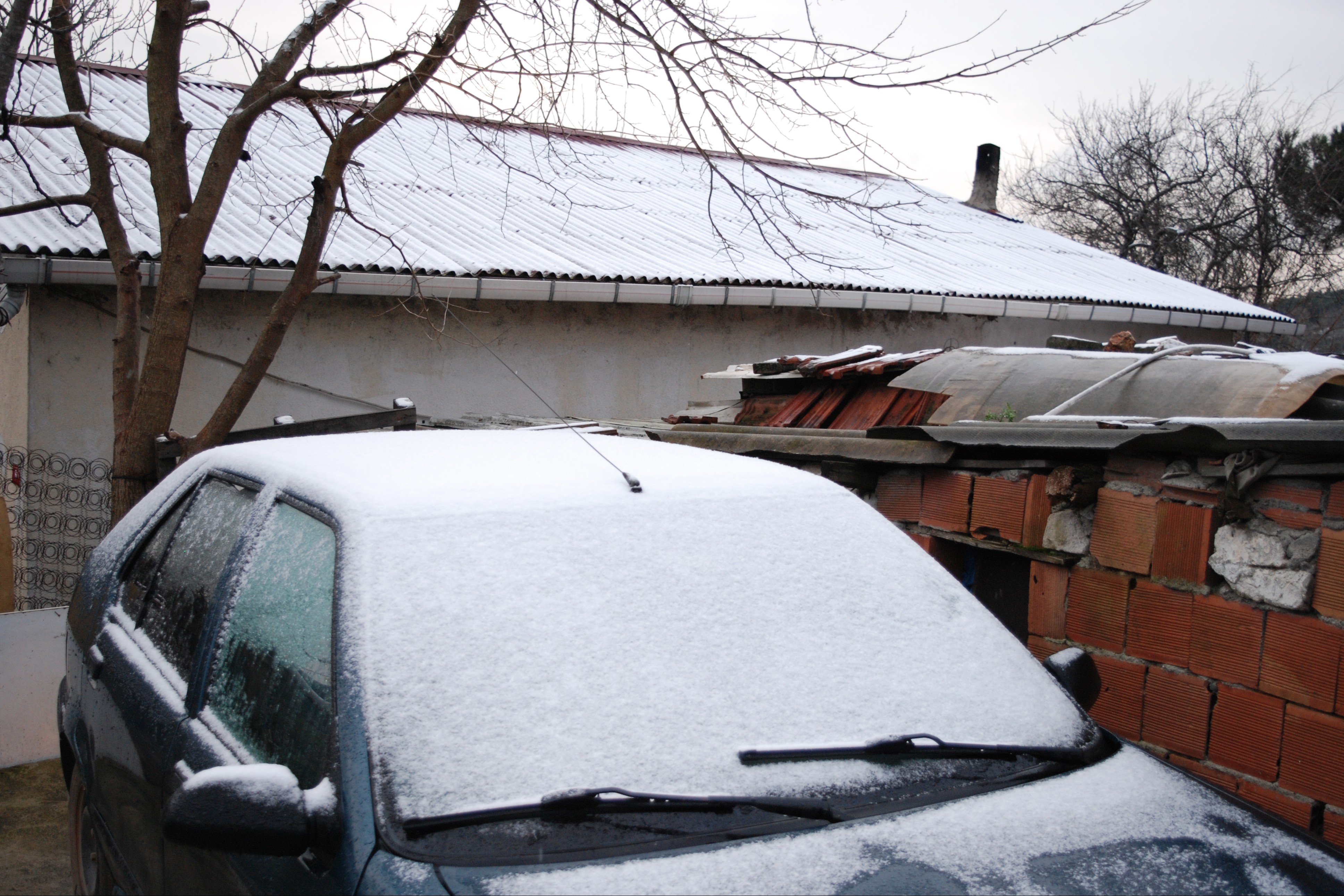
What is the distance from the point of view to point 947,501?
13.2 feet

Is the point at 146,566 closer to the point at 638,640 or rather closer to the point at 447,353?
the point at 638,640

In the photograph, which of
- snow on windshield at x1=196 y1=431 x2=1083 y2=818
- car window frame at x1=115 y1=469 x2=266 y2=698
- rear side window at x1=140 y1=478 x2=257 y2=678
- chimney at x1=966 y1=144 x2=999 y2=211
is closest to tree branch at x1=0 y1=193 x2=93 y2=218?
car window frame at x1=115 y1=469 x2=266 y2=698

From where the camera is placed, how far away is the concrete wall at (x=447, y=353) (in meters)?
6.79

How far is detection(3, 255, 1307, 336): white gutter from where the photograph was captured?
6324mm

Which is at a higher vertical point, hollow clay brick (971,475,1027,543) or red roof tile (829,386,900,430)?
red roof tile (829,386,900,430)

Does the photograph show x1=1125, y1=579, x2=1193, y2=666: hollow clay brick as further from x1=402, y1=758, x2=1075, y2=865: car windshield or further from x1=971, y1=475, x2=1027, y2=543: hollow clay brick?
x1=402, y1=758, x2=1075, y2=865: car windshield

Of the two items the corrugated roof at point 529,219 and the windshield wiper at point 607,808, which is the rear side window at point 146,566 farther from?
the corrugated roof at point 529,219

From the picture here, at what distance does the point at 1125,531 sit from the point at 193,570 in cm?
285

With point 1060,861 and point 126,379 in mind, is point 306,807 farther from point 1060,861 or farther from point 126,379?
point 126,379

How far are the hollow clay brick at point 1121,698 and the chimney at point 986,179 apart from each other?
49.6 feet

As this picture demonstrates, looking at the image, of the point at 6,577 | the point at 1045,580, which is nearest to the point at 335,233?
the point at 6,577

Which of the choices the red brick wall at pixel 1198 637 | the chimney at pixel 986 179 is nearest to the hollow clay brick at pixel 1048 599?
the red brick wall at pixel 1198 637

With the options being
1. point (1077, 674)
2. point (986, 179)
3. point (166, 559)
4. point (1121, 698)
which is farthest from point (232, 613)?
point (986, 179)

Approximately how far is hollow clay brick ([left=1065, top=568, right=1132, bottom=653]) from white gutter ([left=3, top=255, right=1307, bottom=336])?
3.70 meters
